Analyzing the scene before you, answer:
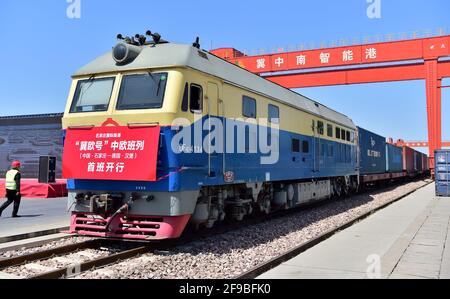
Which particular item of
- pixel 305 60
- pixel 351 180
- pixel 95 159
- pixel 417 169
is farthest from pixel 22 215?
pixel 417 169

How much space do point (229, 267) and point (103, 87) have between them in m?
4.00

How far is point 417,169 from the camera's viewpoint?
45.7 metres

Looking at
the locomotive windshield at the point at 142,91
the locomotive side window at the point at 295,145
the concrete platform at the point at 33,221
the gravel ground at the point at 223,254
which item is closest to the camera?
the gravel ground at the point at 223,254

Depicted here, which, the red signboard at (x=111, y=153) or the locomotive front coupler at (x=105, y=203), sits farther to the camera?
the locomotive front coupler at (x=105, y=203)

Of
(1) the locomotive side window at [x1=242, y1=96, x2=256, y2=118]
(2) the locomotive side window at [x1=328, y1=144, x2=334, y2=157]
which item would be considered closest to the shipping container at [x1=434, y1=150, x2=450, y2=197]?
(2) the locomotive side window at [x1=328, y1=144, x2=334, y2=157]

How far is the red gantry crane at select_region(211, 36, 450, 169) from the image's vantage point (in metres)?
27.1

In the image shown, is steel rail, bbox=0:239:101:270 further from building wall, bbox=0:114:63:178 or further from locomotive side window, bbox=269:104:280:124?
building wall, bbox=0:114:63:178

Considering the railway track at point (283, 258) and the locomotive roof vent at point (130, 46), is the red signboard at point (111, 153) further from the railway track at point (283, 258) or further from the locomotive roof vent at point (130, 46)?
the railway track at point (283, 258)

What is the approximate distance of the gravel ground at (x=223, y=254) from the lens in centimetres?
602

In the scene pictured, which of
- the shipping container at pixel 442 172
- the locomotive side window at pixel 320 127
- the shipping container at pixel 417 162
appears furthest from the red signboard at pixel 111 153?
the shipping container at pixel 417 162

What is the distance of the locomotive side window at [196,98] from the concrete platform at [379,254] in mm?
3031

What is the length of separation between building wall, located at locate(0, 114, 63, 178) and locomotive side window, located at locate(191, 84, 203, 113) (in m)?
21.6

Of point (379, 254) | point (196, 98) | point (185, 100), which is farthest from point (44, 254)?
point (379, 254)

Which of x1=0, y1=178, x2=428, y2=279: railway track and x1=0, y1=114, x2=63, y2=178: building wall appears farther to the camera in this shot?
x1=0, y1=114, x2=63, y2=178: building wall
